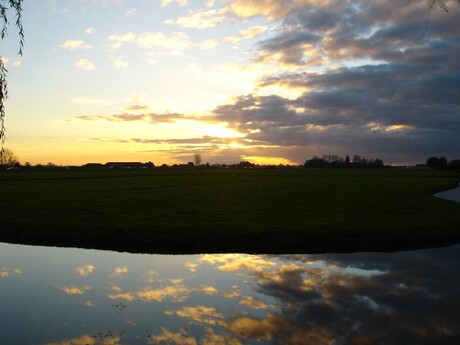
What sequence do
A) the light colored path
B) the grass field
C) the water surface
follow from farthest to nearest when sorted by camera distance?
the light colored path → the grass field → the water surface

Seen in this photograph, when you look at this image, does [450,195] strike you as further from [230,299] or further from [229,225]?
[230,299]

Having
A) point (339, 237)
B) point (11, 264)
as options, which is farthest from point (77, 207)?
point (339, 237)

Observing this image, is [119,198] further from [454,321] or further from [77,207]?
[454,321]

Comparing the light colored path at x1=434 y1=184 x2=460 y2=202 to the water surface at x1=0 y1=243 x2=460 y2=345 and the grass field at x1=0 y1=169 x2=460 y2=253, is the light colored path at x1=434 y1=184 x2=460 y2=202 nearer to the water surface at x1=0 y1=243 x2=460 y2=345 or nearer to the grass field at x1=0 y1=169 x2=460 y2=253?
the grass field at x1=0 y1=169 x2=460 y2=253

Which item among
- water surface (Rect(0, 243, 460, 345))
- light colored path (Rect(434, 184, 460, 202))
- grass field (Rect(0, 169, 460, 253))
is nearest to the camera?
water surface (Rect(0, 243, 460, 345))

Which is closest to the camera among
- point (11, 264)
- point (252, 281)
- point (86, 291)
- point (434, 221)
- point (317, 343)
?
point (317, 343)

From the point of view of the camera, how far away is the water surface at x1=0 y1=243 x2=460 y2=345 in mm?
13328

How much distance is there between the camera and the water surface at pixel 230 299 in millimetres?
13328

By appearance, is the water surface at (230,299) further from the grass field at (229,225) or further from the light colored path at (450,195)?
the light colored path at (450,195)

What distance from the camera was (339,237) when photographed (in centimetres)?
2902

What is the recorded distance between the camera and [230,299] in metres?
17.0

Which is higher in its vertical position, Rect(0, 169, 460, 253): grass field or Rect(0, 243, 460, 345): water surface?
Rect(0, 169, 460, 253): grass field

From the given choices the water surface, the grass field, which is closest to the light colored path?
the grass field

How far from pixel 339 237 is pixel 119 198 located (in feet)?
103
